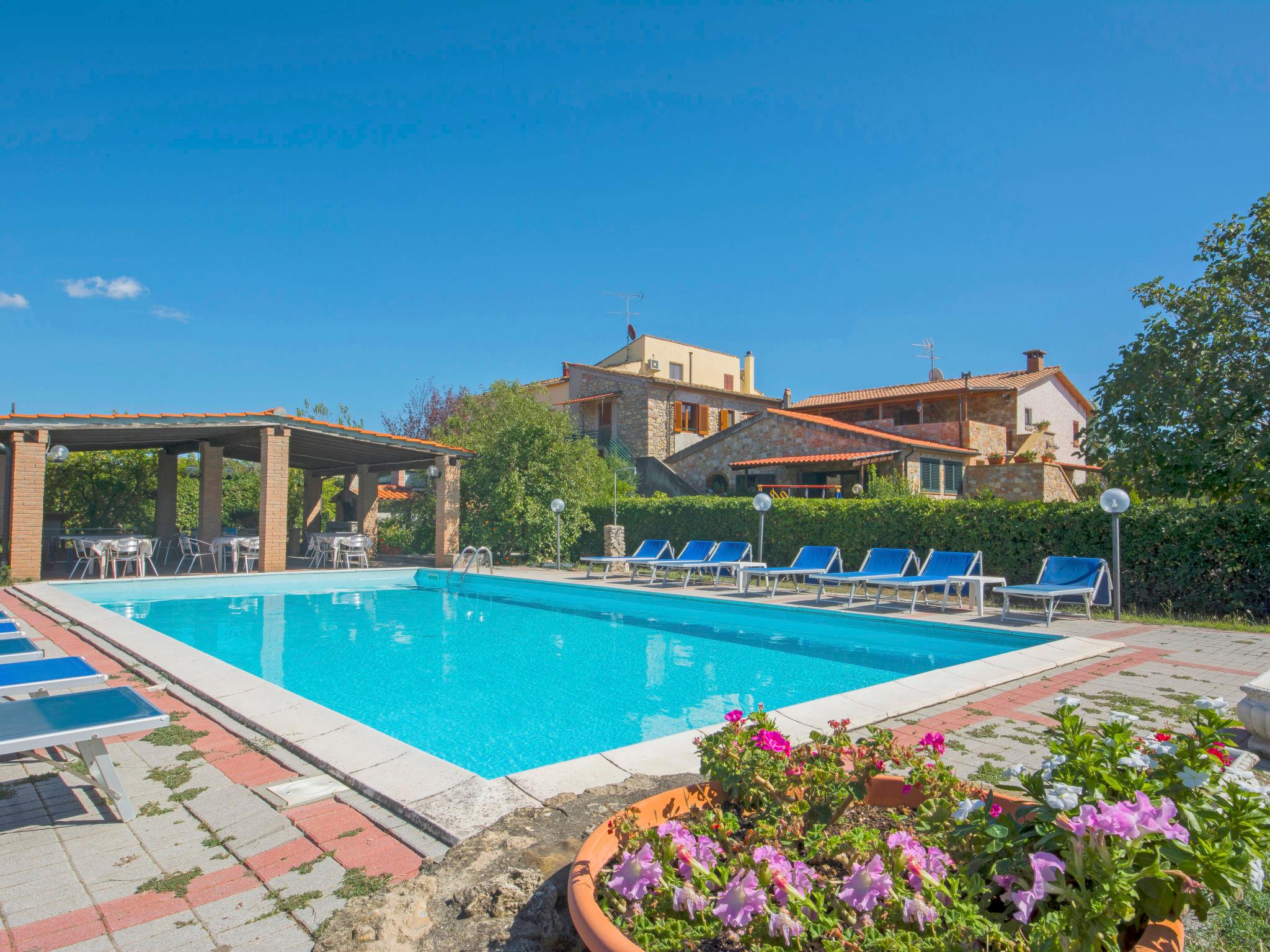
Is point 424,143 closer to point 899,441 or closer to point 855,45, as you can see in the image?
point 855,45

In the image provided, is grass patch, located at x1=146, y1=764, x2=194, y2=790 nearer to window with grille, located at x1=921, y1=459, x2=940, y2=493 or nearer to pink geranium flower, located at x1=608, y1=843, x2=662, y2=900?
pink geranium flower, located at x1=608, y1=843, x2=662, y2=900

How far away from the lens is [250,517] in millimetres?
23938

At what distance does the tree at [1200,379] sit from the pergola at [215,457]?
1424 centimetres

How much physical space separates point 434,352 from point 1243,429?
31.6 m

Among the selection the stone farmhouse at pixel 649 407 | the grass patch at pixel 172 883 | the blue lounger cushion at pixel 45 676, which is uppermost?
the stone farmhouse at pixel 649 407

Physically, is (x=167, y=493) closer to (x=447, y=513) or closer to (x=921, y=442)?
(x=447, y=513)

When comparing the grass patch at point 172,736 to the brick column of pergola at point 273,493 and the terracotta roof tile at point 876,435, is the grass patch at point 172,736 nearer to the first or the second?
the brick column of pergola at point 273,493

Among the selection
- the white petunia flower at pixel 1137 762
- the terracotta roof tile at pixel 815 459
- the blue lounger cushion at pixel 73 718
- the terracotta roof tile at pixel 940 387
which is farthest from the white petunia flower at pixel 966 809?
the terracotta roof tile at pixel 940 387

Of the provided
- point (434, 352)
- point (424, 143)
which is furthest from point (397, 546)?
point (434, 352)

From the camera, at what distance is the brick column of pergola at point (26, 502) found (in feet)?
43.0

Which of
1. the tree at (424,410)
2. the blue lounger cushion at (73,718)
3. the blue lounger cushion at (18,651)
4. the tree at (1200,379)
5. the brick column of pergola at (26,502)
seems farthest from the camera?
the tree at (424,410)

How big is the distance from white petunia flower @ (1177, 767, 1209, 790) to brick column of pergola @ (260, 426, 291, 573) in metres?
16.3

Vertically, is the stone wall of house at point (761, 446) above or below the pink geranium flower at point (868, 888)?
above

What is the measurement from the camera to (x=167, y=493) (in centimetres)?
1952
